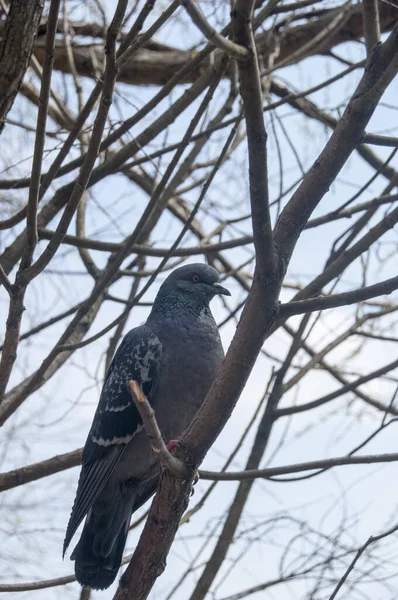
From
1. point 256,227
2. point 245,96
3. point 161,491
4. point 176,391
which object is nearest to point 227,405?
point 161,491

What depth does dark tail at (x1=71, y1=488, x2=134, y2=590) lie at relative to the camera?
5195 millimetres

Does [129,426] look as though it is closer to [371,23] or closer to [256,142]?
[256,142]

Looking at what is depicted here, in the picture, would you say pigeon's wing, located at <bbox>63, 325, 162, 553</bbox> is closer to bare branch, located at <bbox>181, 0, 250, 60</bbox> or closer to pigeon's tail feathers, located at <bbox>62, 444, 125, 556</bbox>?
pigeon's tail feathers, located at <bbox>62, 444, 125, 556</bbox>

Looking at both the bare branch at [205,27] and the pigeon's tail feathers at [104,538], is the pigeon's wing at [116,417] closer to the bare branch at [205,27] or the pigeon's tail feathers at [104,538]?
the pigeon's tail feathers at [104,538]

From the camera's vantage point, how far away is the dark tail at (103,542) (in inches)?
205

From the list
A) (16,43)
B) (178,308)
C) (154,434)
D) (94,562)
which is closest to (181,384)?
(178,308)

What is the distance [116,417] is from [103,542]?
33.6 inches

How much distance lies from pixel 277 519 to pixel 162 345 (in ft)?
5.33

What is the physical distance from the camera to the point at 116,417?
5445 mm

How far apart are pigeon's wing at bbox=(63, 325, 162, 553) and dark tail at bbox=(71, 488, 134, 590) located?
273 millimetres

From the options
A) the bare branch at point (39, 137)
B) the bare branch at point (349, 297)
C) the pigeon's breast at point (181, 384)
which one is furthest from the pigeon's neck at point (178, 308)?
the bare branch at point (349, 297)

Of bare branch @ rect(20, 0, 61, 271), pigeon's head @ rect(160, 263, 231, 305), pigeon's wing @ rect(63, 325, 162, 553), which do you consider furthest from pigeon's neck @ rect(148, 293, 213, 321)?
bare branch @ rect(20, 0, 61, 271)

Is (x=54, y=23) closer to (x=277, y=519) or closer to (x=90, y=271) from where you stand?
(x=90, y=271)

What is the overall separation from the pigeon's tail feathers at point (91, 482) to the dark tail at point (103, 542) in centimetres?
27
